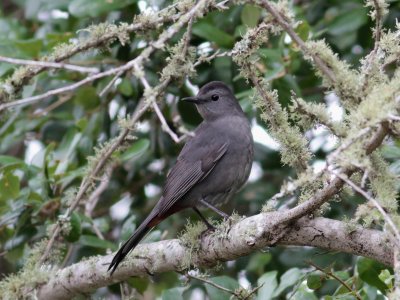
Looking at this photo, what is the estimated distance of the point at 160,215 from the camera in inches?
188

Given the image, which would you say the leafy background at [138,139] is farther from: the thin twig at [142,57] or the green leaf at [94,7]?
the thin twig at [142,57]

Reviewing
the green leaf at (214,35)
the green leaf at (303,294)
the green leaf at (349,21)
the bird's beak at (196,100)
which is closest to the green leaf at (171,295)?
the green leaf at (303,294)

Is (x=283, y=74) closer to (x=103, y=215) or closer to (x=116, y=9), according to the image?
(x=116, y=9)

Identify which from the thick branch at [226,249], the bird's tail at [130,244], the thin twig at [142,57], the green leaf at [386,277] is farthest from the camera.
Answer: the bird's tail at [130,244]

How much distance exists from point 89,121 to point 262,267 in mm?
1696

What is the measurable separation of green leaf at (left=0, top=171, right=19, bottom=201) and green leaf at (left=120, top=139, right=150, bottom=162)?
0.71m

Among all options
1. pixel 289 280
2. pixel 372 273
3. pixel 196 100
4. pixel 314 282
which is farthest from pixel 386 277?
pixel 196 100

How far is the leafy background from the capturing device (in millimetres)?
4836

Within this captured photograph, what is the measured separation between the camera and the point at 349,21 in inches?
206

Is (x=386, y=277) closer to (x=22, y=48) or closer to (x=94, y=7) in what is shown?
(x=94, y=7)

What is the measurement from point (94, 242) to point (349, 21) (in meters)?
2.29

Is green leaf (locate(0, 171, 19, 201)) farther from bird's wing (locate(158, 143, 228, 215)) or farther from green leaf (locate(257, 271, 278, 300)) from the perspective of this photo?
green leaf (locate(257, 271, 278, 300))

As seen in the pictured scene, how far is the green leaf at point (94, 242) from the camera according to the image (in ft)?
15.9

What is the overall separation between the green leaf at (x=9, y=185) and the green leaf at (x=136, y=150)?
2.32 feet
